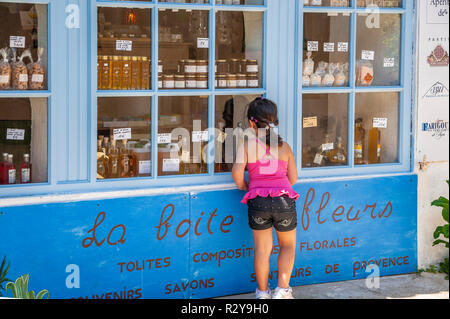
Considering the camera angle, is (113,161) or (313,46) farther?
(313,46)

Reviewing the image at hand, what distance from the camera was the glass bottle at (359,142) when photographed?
528 cm

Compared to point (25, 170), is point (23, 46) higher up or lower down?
higher up

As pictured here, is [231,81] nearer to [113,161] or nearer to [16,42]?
[113,161]

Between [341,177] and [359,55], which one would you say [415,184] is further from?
[359,55]

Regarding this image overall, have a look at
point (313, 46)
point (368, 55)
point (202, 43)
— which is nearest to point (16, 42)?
point (202, 43)

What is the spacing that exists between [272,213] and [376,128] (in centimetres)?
139

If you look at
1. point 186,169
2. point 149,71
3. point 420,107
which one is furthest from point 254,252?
point 420,107

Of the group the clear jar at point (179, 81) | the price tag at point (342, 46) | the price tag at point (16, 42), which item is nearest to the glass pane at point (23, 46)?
the price tag at point (16, 42)

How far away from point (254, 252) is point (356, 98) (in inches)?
57.6

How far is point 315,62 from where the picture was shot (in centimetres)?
511

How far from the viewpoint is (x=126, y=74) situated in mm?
4527

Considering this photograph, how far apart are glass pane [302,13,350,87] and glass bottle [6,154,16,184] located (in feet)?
7.06

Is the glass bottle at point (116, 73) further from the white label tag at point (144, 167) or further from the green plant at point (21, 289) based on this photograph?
the green plant at point (21, 289)

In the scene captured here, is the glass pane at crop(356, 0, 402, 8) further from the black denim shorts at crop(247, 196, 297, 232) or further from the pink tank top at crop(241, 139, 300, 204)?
the black denim shorts at crop(247, 196, 297, 232)
